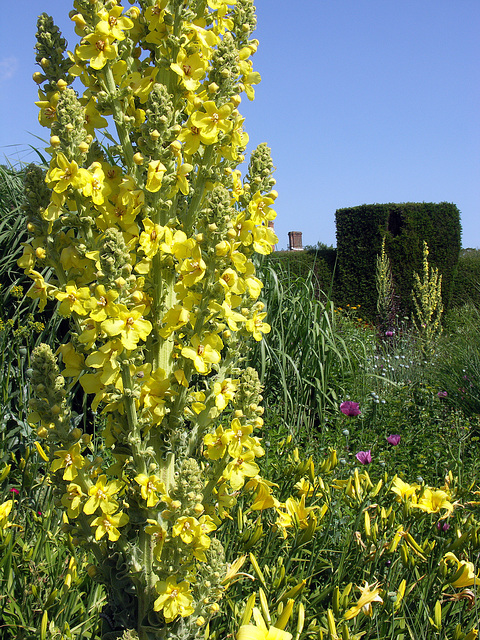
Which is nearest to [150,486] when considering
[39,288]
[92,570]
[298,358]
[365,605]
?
[92,570]

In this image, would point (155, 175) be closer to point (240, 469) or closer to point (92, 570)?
point (240, 469)

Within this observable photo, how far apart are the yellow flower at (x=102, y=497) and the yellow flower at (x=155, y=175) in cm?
81

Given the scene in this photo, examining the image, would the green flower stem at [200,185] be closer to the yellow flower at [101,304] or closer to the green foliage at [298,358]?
the yellow flower at [101,304]

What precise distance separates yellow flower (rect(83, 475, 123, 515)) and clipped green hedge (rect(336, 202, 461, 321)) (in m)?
11.0

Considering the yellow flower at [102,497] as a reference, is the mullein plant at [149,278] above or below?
above

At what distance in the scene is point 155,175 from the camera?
52.1 inches

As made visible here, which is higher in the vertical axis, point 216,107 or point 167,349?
point 216,107

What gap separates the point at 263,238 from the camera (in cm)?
156

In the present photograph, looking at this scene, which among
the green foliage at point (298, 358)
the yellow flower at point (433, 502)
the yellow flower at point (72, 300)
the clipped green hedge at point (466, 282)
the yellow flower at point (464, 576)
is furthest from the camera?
the clipped green hedge at point (466, 282)

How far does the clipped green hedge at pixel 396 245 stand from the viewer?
1194cm

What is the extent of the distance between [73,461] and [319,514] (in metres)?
1.05

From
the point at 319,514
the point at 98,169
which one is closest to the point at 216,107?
the point at 98,169

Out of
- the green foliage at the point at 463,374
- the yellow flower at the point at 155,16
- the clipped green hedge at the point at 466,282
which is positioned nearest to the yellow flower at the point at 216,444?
the yellow flower at the point at 155,16

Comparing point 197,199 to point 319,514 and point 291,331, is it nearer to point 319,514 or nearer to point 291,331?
point 319,514
